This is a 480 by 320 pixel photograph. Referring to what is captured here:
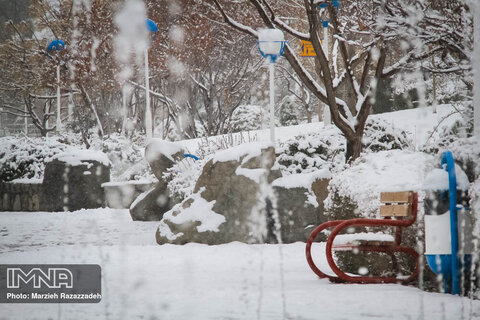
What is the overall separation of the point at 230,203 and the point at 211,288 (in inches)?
137

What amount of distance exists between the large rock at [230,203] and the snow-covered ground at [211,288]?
0.34 meters

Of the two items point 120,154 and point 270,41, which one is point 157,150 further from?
point 120,154

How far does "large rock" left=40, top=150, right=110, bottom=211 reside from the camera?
13.8 meters

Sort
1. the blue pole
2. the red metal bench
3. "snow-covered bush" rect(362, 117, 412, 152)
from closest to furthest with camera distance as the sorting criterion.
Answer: the blue pole → the red metal bench → "snow-covered bush" rect(362, 117, 412, 152)

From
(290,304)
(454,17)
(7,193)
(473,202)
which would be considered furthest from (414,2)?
(7,193)

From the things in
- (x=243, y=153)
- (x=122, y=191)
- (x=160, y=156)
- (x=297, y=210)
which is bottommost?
(x=297, y=210)

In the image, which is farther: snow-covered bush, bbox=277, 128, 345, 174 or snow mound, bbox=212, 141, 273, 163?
snow-covered bush, bbox=277, 128, 345, 174

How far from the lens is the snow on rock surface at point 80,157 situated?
13773 mm

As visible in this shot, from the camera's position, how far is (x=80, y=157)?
13.9m

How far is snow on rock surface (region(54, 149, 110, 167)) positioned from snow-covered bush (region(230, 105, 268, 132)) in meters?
14.6

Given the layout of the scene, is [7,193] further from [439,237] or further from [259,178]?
[439,237]

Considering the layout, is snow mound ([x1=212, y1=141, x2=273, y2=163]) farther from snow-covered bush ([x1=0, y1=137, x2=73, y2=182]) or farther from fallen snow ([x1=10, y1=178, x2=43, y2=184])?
snow-covered bush ([x1=0, y1=137, x2=73, y2=182])

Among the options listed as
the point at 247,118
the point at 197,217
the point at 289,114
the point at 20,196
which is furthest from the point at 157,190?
the point at 289,114

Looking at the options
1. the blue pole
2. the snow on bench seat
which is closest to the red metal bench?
the snow on bench seat
